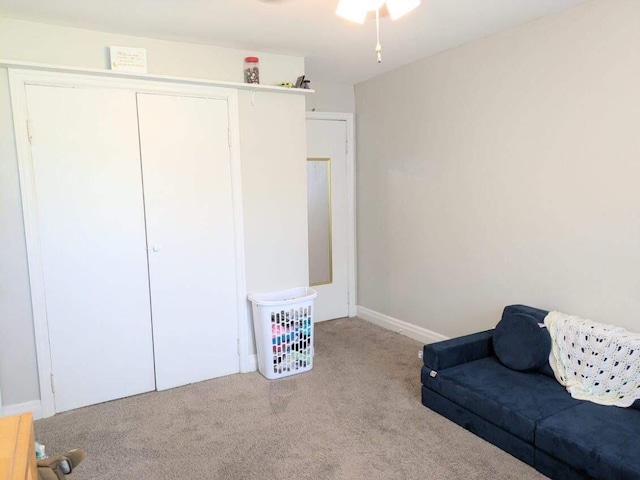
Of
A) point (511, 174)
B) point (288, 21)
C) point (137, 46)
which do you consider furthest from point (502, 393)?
point (137, 46)

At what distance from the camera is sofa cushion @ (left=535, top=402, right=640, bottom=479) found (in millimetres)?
1839

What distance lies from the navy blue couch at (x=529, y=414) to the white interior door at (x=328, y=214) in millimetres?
1902

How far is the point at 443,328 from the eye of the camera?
3766 mm

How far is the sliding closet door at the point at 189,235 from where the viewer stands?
3068 mm

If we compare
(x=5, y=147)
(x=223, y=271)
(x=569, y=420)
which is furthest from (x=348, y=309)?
(x=5, y=147)

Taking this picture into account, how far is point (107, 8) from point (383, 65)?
2.19 m

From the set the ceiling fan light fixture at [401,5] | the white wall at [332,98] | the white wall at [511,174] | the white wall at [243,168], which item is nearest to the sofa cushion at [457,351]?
the white wall at [511,174]

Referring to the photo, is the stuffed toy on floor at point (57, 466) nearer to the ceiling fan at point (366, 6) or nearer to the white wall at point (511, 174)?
the ceiling fan at point (366, 6)

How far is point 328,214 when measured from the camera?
15.0 feet

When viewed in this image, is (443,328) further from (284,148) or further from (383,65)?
(383,65)

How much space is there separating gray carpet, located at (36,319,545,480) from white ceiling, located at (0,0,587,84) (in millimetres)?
2368

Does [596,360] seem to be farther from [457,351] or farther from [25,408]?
[25,408]

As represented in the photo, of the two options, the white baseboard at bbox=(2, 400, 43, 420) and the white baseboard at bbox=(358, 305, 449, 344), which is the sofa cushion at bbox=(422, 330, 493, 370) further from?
the white baseboard at bbox=(2, 400, 43, 420)

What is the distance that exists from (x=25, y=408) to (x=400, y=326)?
2.92 meters
